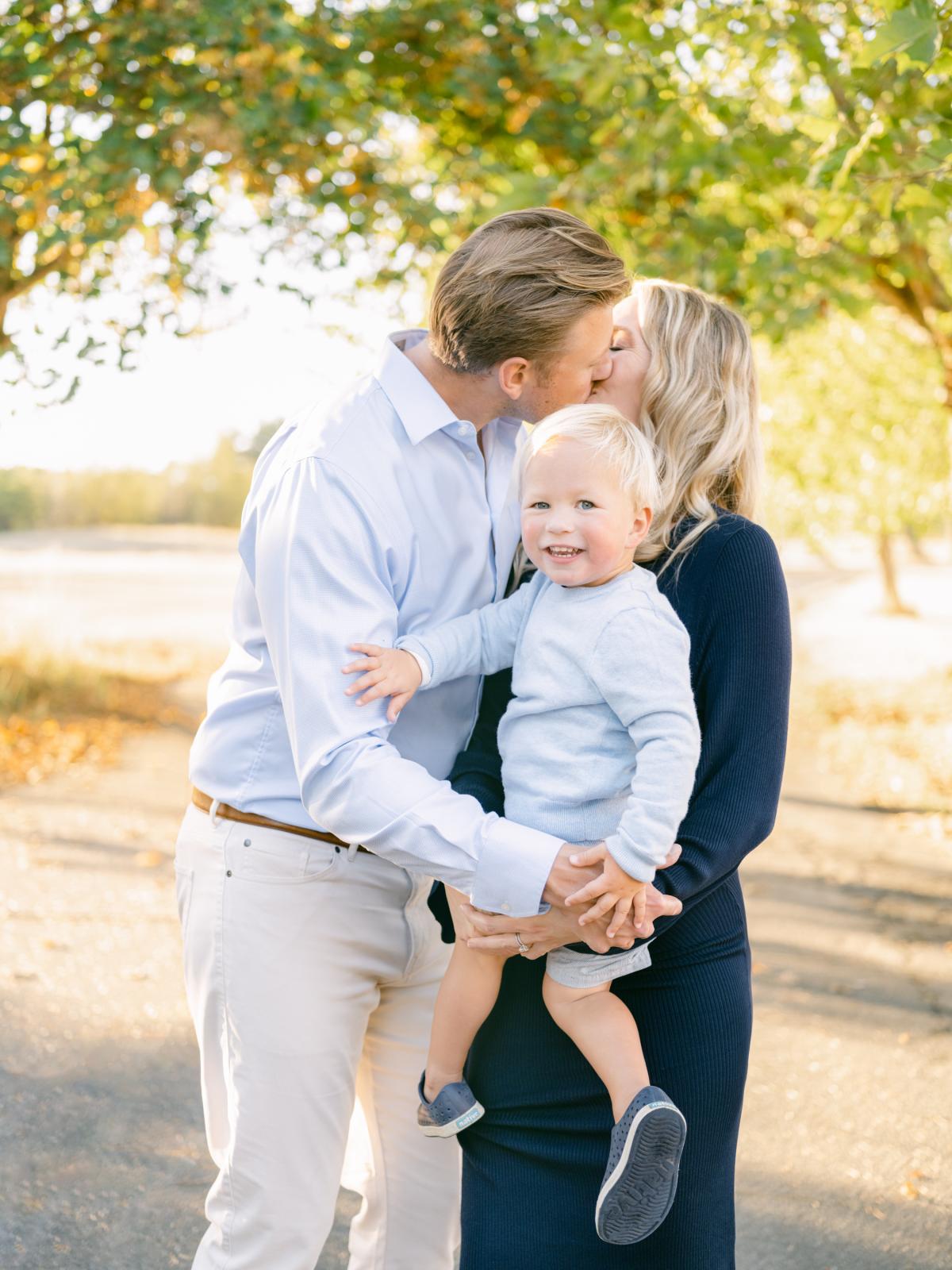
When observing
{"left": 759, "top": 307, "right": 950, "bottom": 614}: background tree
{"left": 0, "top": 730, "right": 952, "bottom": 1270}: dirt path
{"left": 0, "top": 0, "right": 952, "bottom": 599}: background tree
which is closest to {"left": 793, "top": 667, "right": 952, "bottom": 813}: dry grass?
{"left": 0, "top": 730, "right": 952, "bottom": 1270}: dirt path

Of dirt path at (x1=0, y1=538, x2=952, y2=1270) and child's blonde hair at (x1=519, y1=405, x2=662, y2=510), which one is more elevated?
child's blonde hair at (x1=519, y1=405, x2=662, y2=510)

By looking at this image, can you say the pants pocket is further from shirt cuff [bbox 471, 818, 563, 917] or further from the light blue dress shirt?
shirt cuff [bbox 471, 818, 563, 917]

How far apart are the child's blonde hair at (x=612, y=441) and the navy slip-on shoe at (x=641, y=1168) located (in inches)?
38.6

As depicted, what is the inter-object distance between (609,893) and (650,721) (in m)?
0.27

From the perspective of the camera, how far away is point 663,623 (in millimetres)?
2010

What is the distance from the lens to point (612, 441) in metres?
2.04

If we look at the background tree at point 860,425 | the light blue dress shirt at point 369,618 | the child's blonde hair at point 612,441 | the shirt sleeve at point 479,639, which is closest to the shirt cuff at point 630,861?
the light blue dress shirt at point 369,618

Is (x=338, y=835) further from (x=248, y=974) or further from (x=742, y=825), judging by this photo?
(x=742, y=825)

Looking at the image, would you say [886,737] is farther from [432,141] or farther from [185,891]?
[185,891]

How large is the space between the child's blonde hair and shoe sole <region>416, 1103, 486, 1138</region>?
1097 millimetres

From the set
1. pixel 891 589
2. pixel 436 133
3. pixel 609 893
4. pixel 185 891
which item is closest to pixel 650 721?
pixel 609 893

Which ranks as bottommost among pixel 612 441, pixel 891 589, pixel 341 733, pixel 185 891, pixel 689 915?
pixel 891 589

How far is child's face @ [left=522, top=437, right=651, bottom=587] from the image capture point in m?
2.02

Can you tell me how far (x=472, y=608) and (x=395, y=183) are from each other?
624cm
